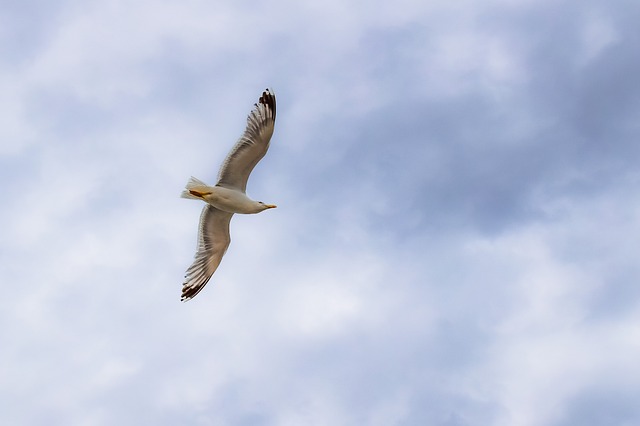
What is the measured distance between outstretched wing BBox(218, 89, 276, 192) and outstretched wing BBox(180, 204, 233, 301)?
3.38 m

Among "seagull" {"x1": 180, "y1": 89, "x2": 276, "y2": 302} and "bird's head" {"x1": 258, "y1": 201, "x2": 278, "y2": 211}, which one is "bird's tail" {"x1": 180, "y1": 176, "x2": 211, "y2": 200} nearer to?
"seagull" {"x1": 180, "y1": 89, "x2": 276, "y2": 302}

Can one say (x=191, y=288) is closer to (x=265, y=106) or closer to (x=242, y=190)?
(x=242, y=190)

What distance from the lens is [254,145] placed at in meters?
33.2

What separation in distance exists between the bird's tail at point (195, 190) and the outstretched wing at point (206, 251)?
2365 millimetres

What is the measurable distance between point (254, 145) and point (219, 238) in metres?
5.56

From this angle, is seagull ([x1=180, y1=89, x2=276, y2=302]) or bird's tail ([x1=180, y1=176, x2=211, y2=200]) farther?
bird's tail ([x1=180, y1=176, x2=211, y2=200])

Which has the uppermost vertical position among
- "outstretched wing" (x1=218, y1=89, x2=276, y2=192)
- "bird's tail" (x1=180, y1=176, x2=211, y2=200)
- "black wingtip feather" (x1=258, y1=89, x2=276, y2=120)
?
"black wingtip feather" (x1=258, y1=89, x2=276, y2=120)

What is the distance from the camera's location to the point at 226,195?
1345 inches

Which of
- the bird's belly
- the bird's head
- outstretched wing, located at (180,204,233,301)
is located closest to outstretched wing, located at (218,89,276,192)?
the bird's belly

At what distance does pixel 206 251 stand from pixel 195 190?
3.99 meters

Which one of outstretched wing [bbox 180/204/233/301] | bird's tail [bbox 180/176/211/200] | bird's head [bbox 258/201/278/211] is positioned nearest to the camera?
bird's tail [bbox 180/176/211/200]

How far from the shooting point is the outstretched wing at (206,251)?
120ft

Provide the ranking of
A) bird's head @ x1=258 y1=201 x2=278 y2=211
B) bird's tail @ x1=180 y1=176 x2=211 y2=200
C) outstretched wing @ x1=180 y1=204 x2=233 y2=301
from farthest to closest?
outstretched wing @ x1=180 y1=204 x2=233 y2=301 < bird's head @ x1=258 y1=201 x2=278 y2=211 < bird's tail @ x1=180 y1=176 x2=211 y2=200

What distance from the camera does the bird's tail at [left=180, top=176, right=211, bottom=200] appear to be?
3384 centimetres
